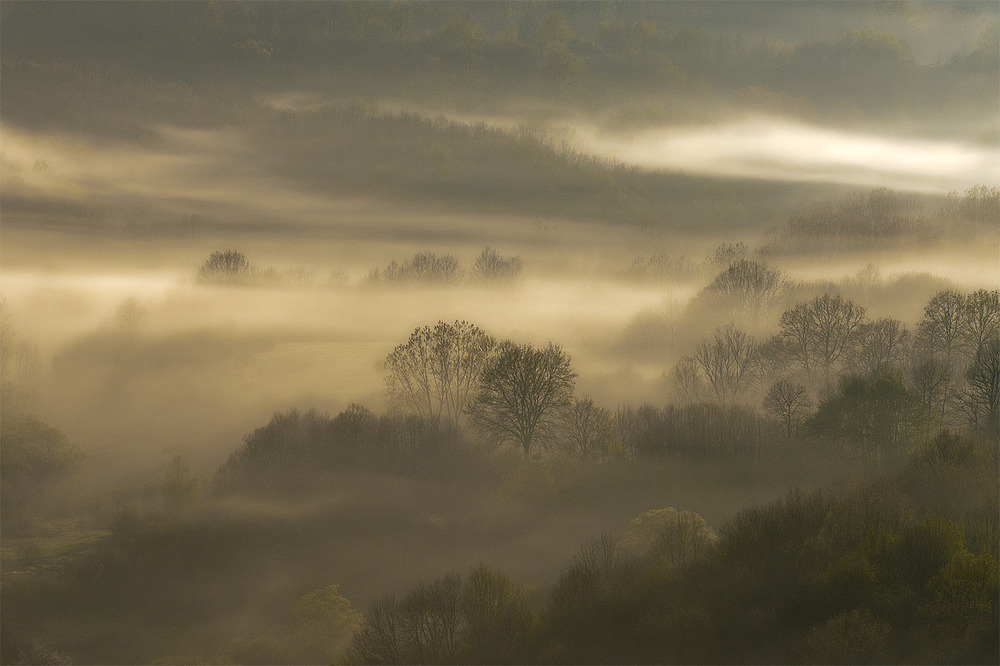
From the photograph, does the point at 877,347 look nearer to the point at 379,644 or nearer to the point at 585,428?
the point at 585,428

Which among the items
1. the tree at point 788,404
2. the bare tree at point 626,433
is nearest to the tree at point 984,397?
the tree at point 788,404

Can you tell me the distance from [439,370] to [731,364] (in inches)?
1693

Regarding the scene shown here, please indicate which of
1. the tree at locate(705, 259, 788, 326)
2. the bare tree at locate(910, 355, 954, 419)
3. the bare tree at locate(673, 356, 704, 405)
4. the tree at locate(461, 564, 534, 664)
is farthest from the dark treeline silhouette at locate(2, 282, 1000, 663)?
the tree at locate(705, 259, 788, 326)

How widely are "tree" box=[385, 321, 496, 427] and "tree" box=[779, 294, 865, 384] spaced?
42019mm

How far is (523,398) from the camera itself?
367 ft

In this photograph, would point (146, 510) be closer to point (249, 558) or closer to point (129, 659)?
point (249, 558)

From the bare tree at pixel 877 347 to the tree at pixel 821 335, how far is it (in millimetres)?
1416

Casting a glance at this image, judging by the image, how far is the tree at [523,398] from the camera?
111 metres

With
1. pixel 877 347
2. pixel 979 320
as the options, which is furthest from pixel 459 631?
pixel 979 320

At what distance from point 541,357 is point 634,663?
53.3 metres

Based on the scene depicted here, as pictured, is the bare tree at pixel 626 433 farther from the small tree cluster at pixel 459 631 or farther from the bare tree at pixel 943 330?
the small tree cluster at pixel 459 631

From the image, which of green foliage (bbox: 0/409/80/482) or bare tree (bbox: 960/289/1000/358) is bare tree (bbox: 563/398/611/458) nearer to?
bare tree (bbox: 960/289/1000/358)

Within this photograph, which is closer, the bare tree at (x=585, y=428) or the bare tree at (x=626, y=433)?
the bare tree at (x=585, y=428)

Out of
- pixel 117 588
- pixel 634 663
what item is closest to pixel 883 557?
pixel 634 663
